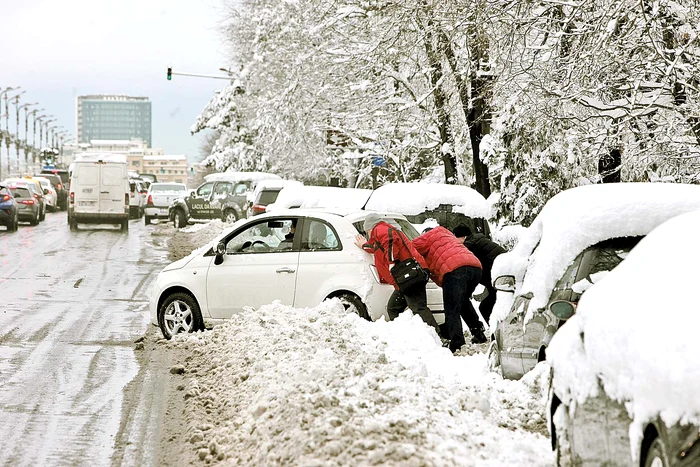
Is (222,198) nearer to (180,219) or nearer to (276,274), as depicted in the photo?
(180,219)

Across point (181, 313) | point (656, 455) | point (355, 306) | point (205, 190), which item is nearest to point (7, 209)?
point (205, 190)

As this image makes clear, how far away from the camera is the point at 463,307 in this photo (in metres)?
11.6

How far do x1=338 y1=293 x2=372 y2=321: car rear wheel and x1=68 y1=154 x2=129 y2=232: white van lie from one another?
83.9ft

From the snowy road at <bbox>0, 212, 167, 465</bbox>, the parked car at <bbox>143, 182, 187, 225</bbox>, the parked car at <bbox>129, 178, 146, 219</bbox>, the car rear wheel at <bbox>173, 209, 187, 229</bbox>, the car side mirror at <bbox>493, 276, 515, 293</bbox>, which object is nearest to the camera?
the snowy road at <bbox>0, 212, 167, 465</bbox>

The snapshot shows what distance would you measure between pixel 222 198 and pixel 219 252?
78.7 feet

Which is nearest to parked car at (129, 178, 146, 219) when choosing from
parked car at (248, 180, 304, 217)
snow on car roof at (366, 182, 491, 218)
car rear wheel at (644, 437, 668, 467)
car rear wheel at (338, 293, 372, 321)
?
parked car at (248, 180, 304, 217)

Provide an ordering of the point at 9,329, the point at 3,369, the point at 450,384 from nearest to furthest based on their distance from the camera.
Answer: the point at 450,384 < the point at 3,369 < the point at 9,329

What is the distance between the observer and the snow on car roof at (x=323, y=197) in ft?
64.5

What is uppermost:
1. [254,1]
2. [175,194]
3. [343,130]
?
[254,1]

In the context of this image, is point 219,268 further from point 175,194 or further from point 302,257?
point 175,194

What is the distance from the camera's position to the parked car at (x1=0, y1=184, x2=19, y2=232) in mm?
34156

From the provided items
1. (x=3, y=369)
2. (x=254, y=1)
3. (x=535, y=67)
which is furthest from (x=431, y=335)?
(x=254, y=1)

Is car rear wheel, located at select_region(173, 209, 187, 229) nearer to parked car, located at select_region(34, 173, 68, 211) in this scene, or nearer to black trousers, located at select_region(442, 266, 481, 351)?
parked car, located at select_region(34, 173, 68, 211)

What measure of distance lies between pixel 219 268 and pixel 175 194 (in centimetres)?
3167
